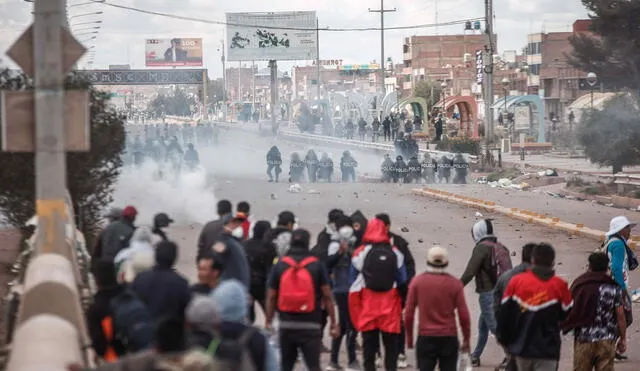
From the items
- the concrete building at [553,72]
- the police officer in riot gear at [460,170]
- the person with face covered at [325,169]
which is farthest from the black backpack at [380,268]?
the concrete building at [553,72]

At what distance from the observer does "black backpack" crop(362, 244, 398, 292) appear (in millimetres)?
10961

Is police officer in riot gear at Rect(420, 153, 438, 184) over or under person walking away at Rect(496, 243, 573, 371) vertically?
under

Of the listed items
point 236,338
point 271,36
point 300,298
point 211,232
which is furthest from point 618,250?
point 271,36

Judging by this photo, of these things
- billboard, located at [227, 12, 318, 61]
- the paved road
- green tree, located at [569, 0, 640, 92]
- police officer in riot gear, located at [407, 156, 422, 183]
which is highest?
billboard, located at [227, 12, 318, 61]

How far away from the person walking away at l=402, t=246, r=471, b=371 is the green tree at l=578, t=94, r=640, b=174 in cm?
3438

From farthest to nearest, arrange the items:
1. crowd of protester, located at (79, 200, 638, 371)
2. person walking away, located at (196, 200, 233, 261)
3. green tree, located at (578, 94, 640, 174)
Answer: green tree, located at (578, 94, 640, 174) → person walking away, located at (196, 200, 233, 261) → crowd of protester, located at (79, 200, 638, 371)

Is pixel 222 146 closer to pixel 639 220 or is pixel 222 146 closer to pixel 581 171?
pixel 581 171

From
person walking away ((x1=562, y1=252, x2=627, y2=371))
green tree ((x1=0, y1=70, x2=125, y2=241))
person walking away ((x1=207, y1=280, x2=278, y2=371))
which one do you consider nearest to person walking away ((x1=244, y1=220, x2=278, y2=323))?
person walking away ((x1=562, y1=252, x2=627, y2=371))

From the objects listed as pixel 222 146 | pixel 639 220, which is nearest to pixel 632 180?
pixel 639 220

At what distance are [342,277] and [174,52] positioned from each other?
15543 cm

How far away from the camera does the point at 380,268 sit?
36.0ft

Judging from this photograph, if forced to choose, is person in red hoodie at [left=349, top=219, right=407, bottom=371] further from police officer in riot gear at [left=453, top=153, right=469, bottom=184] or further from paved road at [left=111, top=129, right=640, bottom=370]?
police officer in riot gear at [left=453, top=153, right=469, bottom=184]

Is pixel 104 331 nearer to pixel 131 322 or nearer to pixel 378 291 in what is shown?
pixel 131 322

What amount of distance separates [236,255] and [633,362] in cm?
441
